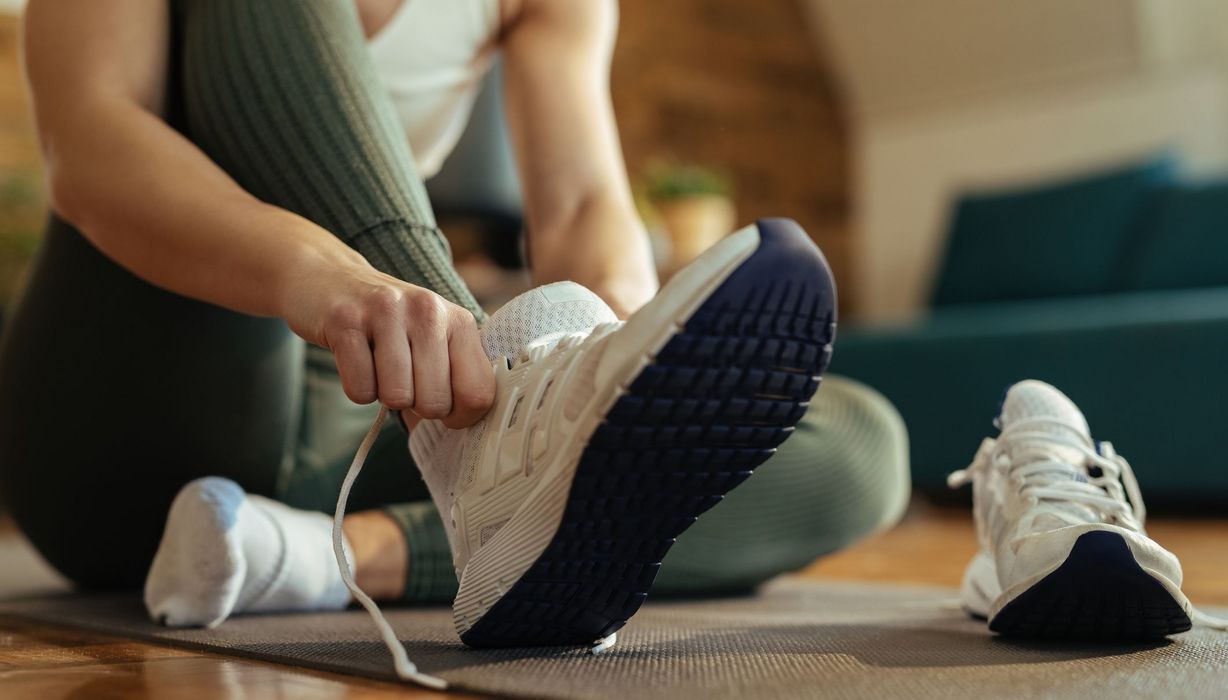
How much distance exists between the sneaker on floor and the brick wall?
296 cm

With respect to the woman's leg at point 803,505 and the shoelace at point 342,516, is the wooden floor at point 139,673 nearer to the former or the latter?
the shoelace at point 342,516

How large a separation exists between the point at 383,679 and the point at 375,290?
6.8 inches

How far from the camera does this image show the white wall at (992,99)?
Answer: 319 centimetres

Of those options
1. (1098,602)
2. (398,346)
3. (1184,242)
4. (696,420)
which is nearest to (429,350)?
(398,346)

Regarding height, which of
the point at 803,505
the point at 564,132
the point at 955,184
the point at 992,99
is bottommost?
the point at 955,184

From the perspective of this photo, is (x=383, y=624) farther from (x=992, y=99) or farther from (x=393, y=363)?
(x=992, y=99)

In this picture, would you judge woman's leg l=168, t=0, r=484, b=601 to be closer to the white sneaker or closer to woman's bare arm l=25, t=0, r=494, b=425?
woman's bare arm l=25, t=0, r=494, b=425

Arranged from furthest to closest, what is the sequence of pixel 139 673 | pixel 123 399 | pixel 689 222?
pixel 689 222
pixel 123 399
pixel 139 673

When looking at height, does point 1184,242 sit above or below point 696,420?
below

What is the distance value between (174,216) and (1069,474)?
497 millimetres

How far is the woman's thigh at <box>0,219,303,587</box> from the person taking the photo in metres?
0.85

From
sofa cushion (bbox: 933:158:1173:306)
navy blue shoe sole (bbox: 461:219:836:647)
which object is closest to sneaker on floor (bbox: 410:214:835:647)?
navy blue shoe sole (bbox: 461:219:836:647)

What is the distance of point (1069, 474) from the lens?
2.24ft

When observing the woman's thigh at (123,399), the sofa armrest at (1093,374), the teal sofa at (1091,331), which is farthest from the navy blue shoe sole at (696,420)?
the teal sofa at (1091,331)
